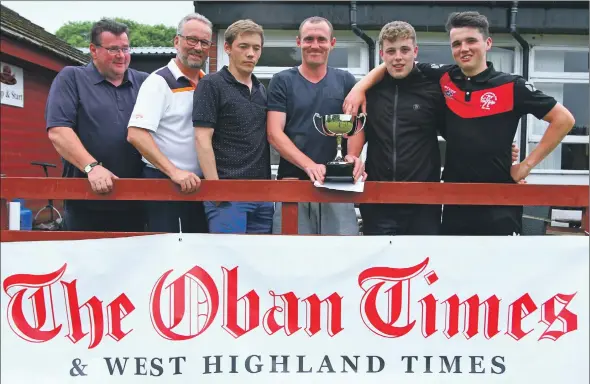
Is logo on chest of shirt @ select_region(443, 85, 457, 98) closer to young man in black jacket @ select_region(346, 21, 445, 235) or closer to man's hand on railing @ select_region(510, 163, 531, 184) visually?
young man in black jacket @ select_region(346, 21, 445, 235)

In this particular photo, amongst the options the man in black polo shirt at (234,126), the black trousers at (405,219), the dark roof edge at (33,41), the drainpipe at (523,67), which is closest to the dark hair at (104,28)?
the man in black polo shirt at (234,126)

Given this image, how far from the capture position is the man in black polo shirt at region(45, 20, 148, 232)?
3334 millimetres

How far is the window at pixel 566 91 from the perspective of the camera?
26.5 ft

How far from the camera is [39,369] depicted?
279cm

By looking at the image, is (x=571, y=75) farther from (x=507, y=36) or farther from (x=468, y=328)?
(x=468, y=328)

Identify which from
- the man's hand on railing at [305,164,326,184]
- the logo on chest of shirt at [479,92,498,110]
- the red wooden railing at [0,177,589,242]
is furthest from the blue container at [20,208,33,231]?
the logo on chest of shirt at [479,92,498,110]

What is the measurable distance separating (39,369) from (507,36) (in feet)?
24.1

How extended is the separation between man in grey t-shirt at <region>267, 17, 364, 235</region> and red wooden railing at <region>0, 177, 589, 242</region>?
1.34ft

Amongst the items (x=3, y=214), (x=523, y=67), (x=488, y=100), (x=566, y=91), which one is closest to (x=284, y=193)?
(x=488, y=100)

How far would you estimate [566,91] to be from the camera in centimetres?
823

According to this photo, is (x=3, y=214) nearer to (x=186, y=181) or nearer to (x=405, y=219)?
(x=186, y=181)

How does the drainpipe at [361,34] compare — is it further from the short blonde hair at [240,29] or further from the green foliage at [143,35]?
the green foliage at [143,35]

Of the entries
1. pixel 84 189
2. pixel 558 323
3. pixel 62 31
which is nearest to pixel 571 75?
pixel 558 323

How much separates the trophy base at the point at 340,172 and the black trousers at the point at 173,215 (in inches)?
36.0
